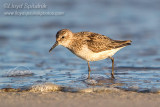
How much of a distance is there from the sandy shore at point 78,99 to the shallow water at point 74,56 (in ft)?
2.26

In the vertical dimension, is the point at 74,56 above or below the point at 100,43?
below

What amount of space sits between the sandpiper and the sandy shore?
2.11m

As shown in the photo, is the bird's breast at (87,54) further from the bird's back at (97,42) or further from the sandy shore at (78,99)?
the sandy shore at (78,99)

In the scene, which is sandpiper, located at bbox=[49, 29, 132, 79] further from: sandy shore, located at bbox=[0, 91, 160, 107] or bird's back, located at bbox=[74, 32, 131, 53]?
sandy shore, located at bbox=[0, 91, 160, 107]

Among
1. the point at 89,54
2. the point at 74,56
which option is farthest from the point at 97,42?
the point at 74,56

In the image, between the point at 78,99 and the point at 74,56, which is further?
the point at 74,56

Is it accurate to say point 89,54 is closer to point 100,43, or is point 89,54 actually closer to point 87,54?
point 87,54

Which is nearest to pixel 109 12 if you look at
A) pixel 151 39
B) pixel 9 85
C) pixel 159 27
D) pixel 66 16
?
pixel 66 16

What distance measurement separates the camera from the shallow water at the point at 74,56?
27.3 feet

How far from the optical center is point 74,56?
1135 centimetres

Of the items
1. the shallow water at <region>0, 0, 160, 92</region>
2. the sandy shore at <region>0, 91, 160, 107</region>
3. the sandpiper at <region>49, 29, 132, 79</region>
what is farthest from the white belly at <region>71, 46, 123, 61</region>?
the sandy shore at <region>0, 91, 160, 107</region>

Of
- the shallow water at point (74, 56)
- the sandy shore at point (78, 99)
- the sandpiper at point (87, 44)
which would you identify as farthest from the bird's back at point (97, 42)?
the sandy shore at point (78, 99)

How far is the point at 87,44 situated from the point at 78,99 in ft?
9.27

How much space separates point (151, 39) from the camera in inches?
521
